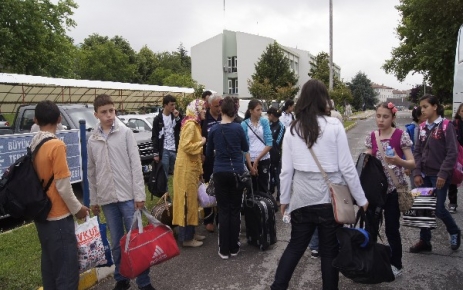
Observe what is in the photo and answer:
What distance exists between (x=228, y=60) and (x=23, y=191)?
55459mm

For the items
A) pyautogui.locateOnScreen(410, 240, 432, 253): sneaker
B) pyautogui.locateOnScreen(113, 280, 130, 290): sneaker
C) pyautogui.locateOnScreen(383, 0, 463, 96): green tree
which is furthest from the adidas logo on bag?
pyautogui.locateOnScreen(383, 0, 463, 96): green tree

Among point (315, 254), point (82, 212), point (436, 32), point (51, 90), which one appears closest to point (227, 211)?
point (315, 254)

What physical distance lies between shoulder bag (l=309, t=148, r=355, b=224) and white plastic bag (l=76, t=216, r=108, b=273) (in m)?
2.15

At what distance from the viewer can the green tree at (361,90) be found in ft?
251

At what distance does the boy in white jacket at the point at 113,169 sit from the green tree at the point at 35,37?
28635 mm

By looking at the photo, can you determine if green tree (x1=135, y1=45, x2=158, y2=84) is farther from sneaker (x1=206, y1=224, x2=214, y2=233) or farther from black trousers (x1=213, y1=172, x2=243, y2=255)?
black trousers (x1=213, y1=172, x2=243, y2=255)

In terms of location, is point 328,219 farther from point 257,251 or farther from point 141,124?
point 141,124

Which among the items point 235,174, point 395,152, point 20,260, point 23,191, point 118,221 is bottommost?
point 20,260

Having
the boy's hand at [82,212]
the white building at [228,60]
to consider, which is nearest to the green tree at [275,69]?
the white building at [228,60]

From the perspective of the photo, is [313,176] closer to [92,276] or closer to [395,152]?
[395,152]

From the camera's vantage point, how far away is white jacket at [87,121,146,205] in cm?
395

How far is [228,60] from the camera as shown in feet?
187

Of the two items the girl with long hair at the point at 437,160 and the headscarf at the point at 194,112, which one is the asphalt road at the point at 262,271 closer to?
the girl with long hair at the point at 437,160

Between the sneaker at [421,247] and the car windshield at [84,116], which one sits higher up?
the car windshield at [84,116]
